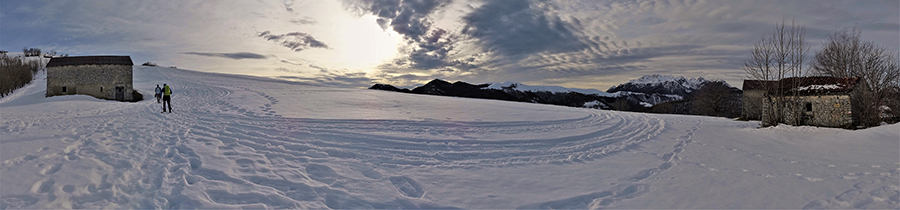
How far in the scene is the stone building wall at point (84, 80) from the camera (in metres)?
23.2

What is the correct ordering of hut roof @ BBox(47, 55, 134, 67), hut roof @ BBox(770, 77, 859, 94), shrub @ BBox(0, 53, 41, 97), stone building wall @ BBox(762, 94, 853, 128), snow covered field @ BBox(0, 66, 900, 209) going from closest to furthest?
1. snow covered field @ BBox(0, 66, 900, 209)
2. stone building wall @ BBox(762, 94, 853, 128)
3. hut roof @ BBox(770, 77, 859, 94)
4. hut roof @ BBox(47, 55, 134, 67)
5. shrub @ BBox(0, 53, 41, 97)

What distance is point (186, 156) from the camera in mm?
6109

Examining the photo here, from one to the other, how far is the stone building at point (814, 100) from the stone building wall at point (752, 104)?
8.03 metres

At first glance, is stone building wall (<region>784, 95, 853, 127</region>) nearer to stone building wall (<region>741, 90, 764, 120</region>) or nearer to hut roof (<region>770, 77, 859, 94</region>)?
hut roof (<region>770, 77, 859, 94</region>)

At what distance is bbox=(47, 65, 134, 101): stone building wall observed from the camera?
2325cm

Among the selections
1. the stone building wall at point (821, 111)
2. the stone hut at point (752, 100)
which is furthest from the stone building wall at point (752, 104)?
the stone building wall at point (821, 111)

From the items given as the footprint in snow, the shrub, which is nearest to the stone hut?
the footprint in snow

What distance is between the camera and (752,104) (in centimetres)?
2638

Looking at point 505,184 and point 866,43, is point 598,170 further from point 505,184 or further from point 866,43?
point 866,43

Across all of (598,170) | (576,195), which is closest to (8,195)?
(576,195)

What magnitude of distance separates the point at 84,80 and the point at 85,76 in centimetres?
28

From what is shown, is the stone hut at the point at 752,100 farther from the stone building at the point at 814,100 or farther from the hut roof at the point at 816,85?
the stone building at the point at 814,100

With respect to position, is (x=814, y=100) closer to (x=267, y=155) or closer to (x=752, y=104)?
(x=752, y=104)

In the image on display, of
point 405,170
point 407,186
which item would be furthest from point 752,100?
point 407,186
